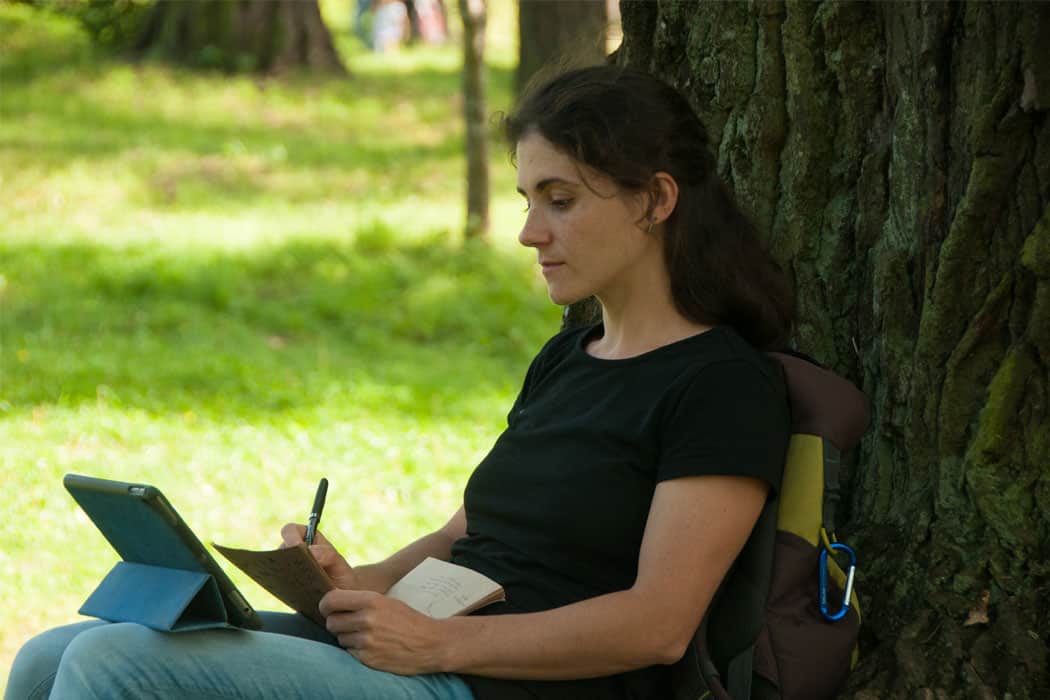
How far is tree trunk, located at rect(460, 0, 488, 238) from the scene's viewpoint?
9.72 m

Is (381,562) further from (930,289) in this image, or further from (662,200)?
(930,289)

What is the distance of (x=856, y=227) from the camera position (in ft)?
9.72

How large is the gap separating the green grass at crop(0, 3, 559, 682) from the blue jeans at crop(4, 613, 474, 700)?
222cm

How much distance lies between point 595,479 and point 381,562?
1.96 feet

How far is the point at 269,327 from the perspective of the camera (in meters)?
8.54

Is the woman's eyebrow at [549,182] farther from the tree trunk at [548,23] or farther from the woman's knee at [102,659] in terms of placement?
the tree trunk at [548,23]

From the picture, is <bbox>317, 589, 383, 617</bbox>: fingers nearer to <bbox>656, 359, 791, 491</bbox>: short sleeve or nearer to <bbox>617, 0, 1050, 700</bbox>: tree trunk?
<bbox>656, 359, 791, 491</bbox>: short sleeve

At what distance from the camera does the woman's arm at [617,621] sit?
2338 mm

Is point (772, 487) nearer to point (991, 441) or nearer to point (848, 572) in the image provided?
point (848, 572)

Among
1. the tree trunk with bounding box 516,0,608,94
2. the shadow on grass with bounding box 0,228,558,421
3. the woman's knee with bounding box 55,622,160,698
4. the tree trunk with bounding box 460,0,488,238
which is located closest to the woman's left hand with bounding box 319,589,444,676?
the woman's knee with bounding box 55,622,160,698

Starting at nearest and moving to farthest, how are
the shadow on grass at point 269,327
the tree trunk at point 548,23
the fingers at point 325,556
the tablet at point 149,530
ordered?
the tablet at point 149,530
the fingers at point 325,556
the shadow on grass at point 269,327
the tree trunk at point 548,23

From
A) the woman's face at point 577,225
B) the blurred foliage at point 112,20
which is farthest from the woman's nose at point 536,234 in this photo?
the blurred foliage at point 112,20

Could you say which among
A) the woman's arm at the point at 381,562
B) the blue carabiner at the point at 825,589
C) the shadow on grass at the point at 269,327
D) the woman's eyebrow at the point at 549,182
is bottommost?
the shadow on grass at the point at 269,327

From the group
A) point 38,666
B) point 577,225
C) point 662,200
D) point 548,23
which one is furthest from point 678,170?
point 548,23
